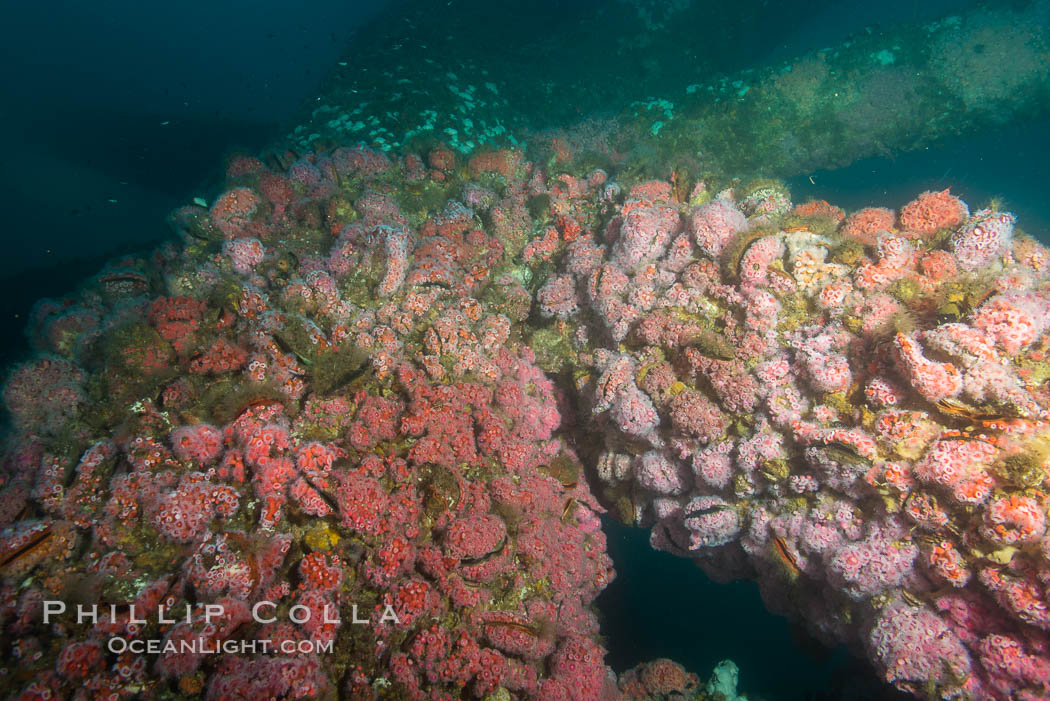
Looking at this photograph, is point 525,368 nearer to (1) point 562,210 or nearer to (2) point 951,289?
(1) point 562,210

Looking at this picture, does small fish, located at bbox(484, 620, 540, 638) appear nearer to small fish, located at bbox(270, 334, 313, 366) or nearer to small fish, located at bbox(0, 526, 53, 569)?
small fish, located at bbox(270, 334, 313, 366)

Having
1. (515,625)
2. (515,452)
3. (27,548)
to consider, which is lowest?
(515,625)

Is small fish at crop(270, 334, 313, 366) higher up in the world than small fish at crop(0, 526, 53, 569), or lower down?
higher up

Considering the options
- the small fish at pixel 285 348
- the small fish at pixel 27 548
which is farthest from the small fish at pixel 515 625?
the small fish at pixel 27 548

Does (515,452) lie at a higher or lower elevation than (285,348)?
lower

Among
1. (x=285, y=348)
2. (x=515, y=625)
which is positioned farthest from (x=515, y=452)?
(x=285, y=348)

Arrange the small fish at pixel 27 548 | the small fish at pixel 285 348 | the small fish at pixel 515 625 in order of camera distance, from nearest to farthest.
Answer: the small fish at pixel 27 548 → the small fish at pixel 515 625 → the small fish at pixel 285 348

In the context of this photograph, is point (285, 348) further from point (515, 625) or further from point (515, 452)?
point (515, 625)

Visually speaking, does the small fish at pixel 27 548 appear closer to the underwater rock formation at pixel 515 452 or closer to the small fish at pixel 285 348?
the underwater rock formation at pixel 515 452

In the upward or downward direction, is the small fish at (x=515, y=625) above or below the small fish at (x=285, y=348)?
below

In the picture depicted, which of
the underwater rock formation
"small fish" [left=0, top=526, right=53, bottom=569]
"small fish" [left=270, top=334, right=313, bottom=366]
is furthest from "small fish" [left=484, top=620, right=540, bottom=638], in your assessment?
"small fish" [left=0, top=526, right=53, bottom=569]

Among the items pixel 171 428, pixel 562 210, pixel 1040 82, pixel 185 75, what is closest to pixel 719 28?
pixel 1040 82

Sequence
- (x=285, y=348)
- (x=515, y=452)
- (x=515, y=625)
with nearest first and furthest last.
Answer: (x=515, y=625) < (x=285, y=348) < (x=515, y=452)

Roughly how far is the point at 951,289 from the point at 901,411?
1683mm
